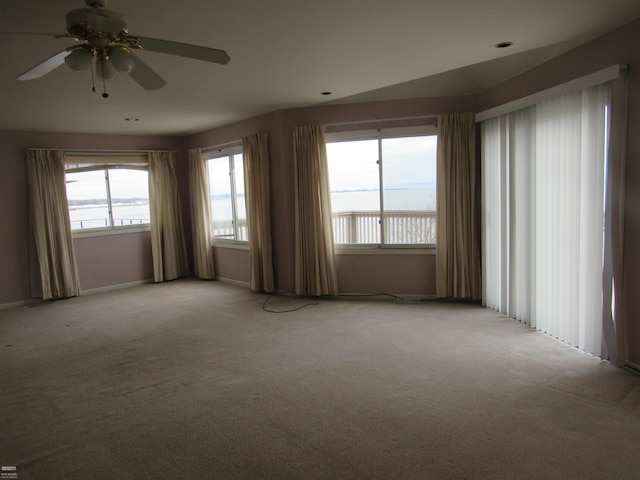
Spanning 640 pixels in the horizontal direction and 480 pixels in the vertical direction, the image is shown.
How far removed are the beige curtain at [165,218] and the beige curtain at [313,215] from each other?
2778mm

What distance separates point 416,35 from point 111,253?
5.80 m

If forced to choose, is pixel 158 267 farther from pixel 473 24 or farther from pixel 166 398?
pixel 473 24

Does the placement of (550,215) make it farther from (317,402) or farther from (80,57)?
(80,57)

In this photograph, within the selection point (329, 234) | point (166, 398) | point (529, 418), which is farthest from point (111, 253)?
point (529, 418)

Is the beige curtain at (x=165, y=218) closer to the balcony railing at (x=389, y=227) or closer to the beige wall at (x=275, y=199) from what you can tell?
the beige wall at (x=275, y=199)

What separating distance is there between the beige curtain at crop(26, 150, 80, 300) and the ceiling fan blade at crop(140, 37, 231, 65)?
4732 mm

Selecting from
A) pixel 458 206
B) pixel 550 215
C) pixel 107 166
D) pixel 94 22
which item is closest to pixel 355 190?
pixel 458 206

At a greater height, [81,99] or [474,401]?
[81,99]

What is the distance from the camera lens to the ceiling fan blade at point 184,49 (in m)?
2.22

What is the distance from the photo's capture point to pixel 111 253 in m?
6.82

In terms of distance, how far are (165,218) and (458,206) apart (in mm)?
4737

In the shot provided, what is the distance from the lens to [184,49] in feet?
7.45

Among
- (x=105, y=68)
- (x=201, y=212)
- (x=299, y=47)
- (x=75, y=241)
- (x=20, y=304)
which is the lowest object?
(x=20, y=304)

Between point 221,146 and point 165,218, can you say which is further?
point 165,218
